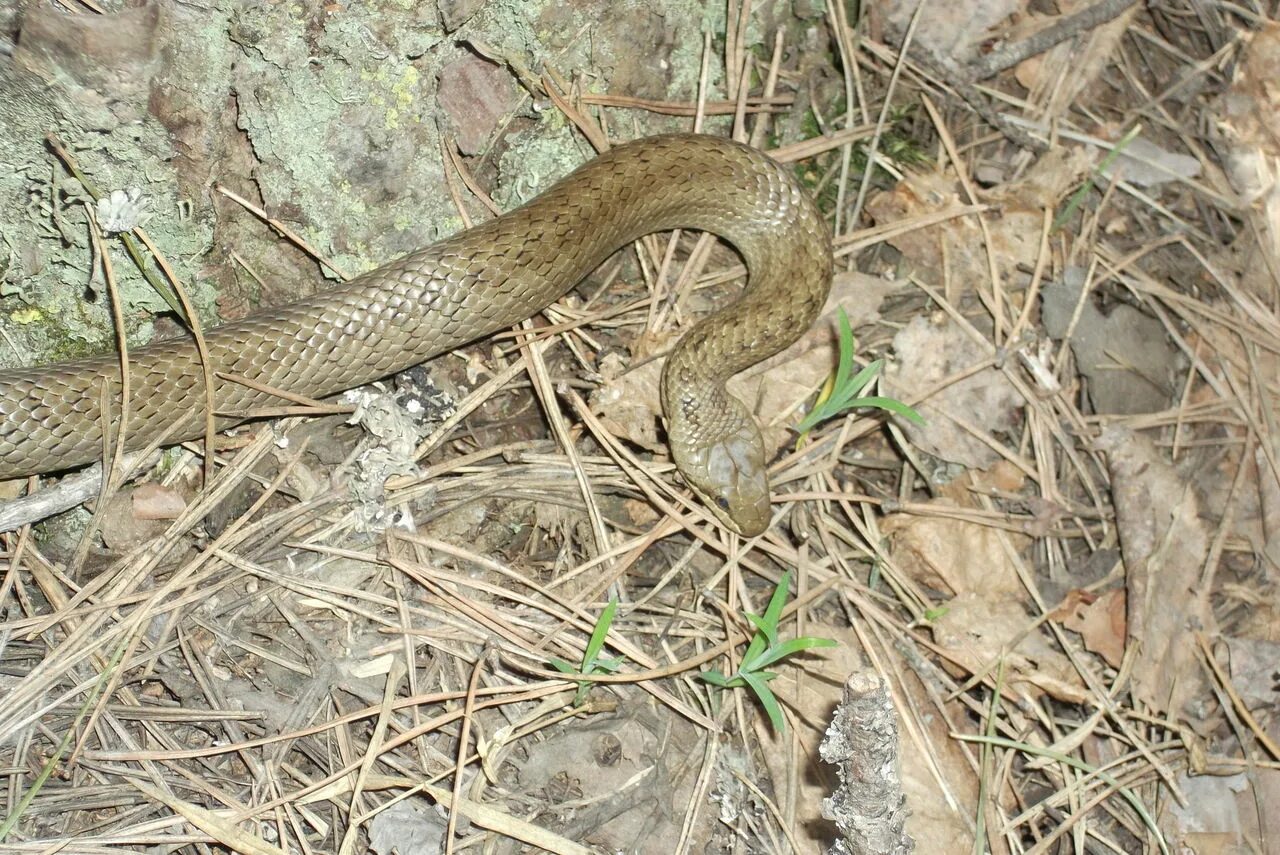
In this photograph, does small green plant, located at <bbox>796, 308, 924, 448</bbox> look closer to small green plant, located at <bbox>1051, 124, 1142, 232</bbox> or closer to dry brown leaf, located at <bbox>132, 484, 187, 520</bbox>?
small green plant, located at <bbox>1051, 124, 1142, 232</bbox>

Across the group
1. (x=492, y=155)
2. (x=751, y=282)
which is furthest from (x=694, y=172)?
(x=492, y=155)

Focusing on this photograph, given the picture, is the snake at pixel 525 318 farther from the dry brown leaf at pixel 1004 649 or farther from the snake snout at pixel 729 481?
the dry brown leaf at pixel 1004 649

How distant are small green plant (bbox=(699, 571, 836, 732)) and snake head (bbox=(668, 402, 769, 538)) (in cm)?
36

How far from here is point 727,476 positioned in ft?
11.7

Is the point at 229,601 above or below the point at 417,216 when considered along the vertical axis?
below

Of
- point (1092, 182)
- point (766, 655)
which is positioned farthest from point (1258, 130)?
point (766, 655)

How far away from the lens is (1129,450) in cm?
393

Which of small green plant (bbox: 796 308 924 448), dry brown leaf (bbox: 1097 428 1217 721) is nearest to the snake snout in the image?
small green plant (bbox: 796 308 924 448)

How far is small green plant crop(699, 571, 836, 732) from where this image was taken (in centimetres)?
313

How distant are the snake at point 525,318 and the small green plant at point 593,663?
651 mm

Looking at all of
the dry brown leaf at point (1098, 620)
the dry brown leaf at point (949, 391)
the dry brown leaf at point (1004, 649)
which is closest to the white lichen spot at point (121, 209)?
the dry brown leaf at point (949, 391)

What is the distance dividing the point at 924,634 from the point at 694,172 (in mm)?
1971

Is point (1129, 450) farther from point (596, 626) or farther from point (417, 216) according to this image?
point (417, 216)

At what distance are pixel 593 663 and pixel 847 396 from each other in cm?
135
